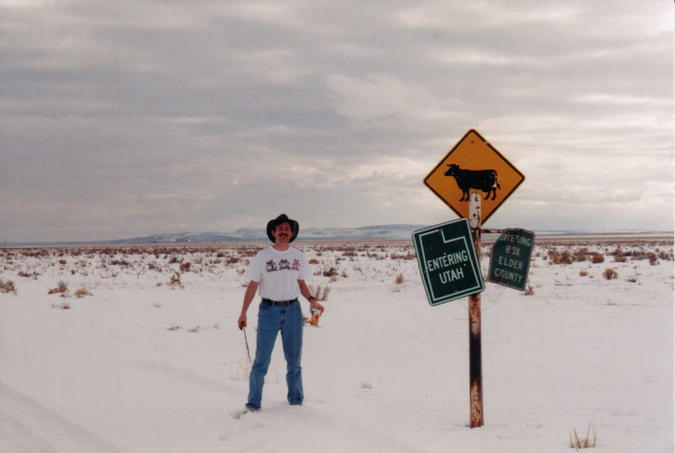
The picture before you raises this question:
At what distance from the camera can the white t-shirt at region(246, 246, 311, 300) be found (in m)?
5.81

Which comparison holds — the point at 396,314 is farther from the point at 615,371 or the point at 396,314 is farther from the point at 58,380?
the point at 58,380

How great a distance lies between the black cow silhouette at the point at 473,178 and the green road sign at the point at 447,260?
37 cm

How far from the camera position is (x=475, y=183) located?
5.55 meters

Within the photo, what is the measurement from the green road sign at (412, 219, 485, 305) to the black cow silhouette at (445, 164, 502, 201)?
368 mm

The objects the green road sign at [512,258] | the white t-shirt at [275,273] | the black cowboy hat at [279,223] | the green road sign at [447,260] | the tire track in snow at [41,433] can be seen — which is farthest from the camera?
the black cowboy hat at [279,223]

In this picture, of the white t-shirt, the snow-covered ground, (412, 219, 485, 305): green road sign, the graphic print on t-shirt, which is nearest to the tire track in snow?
the snow-covered ground

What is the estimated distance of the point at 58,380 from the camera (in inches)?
299

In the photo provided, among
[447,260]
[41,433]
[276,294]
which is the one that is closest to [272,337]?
[276,294]

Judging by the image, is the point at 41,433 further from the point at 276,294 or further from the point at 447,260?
the point at 447,260

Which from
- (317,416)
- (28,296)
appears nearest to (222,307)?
(28,296)

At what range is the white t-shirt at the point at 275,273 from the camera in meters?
5.81

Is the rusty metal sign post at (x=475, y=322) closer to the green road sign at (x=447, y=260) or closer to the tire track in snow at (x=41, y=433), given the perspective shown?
the green road sign at (x=447, y=260)

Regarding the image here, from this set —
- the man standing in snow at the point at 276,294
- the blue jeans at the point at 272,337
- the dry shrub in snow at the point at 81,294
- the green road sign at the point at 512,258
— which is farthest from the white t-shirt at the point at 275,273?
the dry shrub in snow at the point at 81,294

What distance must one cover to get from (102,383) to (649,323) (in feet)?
34.1
